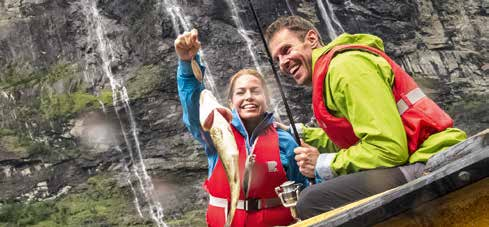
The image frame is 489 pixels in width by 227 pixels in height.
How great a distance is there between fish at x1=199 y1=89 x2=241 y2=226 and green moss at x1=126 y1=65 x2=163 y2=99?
1745 cm

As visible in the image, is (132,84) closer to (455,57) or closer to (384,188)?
(455,57)

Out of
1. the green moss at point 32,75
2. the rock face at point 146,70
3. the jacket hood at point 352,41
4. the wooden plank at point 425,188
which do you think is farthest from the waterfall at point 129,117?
the wooden plank at point 425,188

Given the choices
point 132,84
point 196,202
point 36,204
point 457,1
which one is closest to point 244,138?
point 196,202

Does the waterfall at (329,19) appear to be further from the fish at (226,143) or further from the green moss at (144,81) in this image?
the fish at (226,143)

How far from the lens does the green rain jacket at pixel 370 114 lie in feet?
9.29

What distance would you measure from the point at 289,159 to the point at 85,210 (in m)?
14.5

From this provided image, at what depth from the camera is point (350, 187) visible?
2.94 meters

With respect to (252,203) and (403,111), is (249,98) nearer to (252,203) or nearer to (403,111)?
(252,203)

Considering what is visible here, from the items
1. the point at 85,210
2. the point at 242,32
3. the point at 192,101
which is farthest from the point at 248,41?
the point at 192,101

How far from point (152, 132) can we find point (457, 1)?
1531 centimetres

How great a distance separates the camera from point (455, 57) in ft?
76.7

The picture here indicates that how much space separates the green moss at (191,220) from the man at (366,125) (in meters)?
13.4

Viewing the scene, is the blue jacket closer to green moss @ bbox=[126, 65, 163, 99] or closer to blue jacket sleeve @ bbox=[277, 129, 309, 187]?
blue jacket sleeve @ bbox=[277, 129, 309, 187]

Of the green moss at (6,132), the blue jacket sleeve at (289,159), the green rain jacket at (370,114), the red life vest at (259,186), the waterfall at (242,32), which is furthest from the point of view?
the waterfall at (242,32)
